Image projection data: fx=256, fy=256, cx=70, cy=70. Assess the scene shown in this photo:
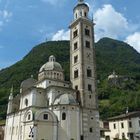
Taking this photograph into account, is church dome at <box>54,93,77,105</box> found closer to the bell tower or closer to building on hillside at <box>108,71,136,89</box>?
the bell tower

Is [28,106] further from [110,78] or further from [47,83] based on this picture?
[110,78]

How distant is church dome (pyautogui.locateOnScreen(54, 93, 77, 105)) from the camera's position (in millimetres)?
44656

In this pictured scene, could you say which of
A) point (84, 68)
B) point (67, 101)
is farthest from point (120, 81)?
point (67, 101)

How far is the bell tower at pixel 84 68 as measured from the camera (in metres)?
46.9

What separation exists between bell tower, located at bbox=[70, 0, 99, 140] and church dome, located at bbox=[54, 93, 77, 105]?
113 inches

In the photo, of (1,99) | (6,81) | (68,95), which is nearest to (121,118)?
(68,95)

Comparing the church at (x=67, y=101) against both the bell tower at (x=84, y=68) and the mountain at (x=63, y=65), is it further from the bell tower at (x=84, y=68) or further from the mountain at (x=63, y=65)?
the mountain at (x=63, y=65)

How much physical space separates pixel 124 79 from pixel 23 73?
54.2 m

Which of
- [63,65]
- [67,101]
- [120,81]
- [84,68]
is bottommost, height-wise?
[67,101]

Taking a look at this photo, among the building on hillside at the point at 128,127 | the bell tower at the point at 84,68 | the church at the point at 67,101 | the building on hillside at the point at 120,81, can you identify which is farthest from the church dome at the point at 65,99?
the building on hillside at the point at 120,81

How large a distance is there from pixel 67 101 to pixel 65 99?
1.76 feet

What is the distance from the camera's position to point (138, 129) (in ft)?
185

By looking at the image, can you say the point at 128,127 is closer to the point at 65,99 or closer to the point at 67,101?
the point at 67,101

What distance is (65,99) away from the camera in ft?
147
